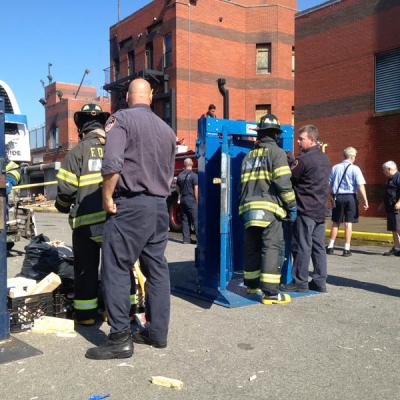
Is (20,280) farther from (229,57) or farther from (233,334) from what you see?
(229,57)

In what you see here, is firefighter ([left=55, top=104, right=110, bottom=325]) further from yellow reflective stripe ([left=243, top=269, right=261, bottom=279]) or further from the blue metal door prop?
yellow reflective stripe ([left=243, top=269, right=261, bottom=279])

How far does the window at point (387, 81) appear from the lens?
1515 cm

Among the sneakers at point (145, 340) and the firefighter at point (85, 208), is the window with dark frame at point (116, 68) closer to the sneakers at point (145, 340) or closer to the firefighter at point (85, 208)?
the firefighter at point (85, 208)

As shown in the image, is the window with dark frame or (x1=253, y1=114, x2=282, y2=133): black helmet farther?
the window with dark frame

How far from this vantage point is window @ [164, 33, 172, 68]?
1089 inches

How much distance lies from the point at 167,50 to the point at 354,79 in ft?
46.6

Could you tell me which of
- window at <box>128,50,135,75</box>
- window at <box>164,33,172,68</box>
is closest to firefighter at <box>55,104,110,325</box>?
window at <box>164,33,172,68</box>

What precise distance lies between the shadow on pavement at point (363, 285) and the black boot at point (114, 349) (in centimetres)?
346

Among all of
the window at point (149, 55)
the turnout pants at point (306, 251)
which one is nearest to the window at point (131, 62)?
the window at point (149, 55)

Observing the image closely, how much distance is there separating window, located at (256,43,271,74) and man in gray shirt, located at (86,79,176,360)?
89.9 feet

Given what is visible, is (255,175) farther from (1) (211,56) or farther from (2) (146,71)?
(1) (211,56)

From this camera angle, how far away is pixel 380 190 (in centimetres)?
1558

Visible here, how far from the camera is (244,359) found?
11.9 feet

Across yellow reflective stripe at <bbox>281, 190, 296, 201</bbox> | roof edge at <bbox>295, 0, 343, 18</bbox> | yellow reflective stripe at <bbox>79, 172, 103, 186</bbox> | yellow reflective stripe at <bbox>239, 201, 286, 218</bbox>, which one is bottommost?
yellow reflective stripe at <bbox>239, 201, 286, 218</bbox>
